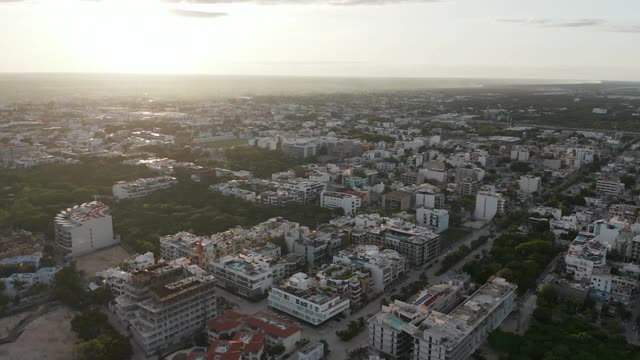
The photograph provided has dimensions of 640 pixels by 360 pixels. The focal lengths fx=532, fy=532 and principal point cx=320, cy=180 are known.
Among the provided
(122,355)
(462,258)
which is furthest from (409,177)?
(122,355)

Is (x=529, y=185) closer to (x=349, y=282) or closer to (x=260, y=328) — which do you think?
(x=349, y=282)

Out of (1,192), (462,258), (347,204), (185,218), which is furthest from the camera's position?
(1,192)

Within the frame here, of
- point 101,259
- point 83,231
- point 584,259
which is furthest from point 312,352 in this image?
point 83,231

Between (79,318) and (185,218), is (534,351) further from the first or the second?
(185,218)

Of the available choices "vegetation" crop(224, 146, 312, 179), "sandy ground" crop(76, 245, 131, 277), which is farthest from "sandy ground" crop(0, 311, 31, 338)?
"vegetation" crop(224, 146, 312, 179)

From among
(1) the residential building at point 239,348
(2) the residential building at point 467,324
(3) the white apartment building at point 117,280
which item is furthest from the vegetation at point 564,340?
(3) the white apartment building at point 117,280

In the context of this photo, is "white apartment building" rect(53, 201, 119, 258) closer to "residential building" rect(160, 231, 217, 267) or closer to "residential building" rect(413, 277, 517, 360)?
"residential building" rect(160, 231, 217, 267)
